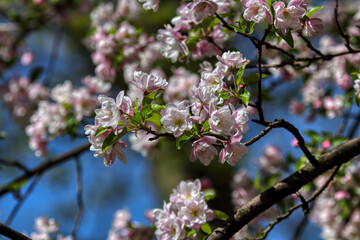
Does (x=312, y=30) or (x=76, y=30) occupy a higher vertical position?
(x=76, y=30)

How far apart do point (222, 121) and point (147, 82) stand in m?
0.22

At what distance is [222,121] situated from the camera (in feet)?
3.08

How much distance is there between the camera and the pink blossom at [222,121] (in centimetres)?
93

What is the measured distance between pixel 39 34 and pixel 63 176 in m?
2.03

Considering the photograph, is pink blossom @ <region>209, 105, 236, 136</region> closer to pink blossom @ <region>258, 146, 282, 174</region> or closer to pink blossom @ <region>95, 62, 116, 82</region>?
pink blossom @ <region>95, 62, 116, 82</region>

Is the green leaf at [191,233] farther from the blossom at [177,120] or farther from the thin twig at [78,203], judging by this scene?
Result: the thin twig at [78,203]

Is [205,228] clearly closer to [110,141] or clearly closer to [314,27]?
[110,141]

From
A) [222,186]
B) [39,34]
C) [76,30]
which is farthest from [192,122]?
[39,34]

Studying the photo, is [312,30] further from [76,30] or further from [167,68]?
[76,30]

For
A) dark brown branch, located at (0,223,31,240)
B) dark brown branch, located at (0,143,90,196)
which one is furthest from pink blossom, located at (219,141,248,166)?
dark brown branch, located at (0,143,90,196)

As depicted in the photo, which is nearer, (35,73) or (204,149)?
(204,149)

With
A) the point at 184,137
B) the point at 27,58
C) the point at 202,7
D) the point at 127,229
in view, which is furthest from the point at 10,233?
the point at 27,58

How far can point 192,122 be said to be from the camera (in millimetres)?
956

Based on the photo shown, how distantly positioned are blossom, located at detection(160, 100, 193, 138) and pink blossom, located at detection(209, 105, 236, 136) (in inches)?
2.1
